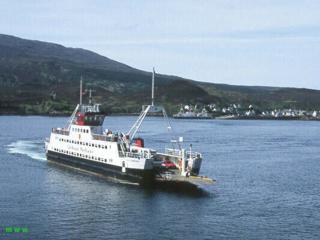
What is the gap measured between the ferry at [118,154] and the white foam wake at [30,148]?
11.6 meters

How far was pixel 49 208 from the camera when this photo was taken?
5541 centimetres

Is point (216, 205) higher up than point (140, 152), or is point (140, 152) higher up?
point (140, 152)

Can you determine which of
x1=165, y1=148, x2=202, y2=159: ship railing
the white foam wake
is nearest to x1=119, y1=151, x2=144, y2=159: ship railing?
x1=165, y1=148, x2=202, y2=159: ship railing

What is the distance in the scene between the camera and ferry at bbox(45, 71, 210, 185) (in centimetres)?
6575

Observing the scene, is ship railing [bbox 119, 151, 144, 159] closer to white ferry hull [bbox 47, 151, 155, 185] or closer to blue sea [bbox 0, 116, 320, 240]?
white ferry hull [bbox 47, 151, 155, 185]

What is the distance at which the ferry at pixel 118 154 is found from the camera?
2589 inches

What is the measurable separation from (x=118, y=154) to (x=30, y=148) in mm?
45530

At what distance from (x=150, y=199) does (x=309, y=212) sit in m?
15.7

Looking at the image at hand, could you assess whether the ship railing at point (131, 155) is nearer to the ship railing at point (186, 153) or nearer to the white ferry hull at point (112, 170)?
the white ferry hull at point (112, 170)

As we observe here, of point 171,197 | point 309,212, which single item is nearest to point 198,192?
point 171,197

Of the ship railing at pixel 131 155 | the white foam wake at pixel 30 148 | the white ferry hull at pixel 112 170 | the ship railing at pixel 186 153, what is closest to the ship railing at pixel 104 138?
the ship railing at pixel 131 155

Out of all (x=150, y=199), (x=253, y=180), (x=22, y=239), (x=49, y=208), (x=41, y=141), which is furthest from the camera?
(x=41, y=141)

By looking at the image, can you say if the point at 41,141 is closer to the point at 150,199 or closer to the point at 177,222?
the point at 150,199

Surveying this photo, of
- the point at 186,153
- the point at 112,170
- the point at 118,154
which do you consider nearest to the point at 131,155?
the point at 118,154
